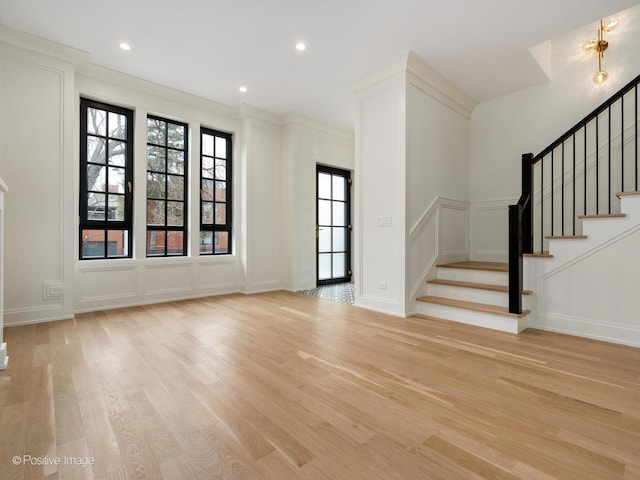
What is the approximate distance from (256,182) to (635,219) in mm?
4613

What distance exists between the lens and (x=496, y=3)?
2.65 meters

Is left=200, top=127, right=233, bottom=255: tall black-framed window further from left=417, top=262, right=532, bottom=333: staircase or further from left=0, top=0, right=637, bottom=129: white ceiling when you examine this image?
left=417, top=262, right=532, bottom=333: staircase

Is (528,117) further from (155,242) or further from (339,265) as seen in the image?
(155,242)

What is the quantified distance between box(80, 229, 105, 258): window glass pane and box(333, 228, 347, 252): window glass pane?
3.82 m

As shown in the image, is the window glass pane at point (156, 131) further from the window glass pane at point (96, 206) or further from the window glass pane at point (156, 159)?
the window glass pane at point (96, 206)

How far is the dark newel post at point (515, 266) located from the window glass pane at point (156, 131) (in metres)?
4.61

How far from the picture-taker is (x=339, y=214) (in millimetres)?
6184

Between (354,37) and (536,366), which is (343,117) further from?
(536,366)

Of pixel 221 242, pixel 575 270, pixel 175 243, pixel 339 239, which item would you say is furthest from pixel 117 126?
pixel 575 270

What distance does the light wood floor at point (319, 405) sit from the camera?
4.02ft

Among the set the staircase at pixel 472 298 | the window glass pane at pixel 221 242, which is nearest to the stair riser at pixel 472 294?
the staircase at pixel 472 298

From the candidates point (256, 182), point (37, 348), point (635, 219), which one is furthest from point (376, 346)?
point (256, 182)

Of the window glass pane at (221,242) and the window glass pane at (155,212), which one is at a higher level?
the window glass pane at (155,212)

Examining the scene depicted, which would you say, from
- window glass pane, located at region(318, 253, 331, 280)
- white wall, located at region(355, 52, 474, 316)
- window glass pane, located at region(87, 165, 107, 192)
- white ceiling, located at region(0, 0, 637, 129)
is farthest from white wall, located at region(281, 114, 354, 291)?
window glass pane, located at region(87, 165, 107, 192)
